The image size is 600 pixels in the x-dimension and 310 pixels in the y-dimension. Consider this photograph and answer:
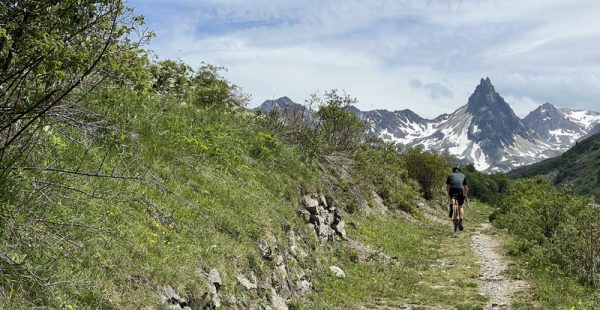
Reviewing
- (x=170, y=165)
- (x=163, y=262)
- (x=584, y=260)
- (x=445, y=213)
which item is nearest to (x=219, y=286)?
(x=163, y=262)

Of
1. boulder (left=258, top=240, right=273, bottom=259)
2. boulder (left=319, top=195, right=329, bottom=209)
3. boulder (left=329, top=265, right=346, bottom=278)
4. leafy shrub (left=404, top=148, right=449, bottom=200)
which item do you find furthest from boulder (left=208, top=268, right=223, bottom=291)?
leafy shrub (left=404, top=148, right=449, bottom=200)

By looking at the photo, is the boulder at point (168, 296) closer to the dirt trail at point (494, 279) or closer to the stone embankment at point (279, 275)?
the stone embankment at point (279, 275)

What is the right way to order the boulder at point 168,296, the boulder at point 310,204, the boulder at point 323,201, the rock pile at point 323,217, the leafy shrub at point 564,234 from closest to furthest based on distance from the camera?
the boulder at point 168,296 → the rock pile at point 323,217 → the boulder at point 310,204 → the leafy shrub at point 564,234 → the boulder at point 323,201

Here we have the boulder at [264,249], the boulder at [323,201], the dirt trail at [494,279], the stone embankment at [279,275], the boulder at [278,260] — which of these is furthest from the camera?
the boulder at [323,201]

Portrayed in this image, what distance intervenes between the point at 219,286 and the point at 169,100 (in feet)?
29.9

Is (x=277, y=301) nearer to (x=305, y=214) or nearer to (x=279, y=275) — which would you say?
(x=279, y=275)

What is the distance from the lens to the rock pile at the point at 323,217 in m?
16.3

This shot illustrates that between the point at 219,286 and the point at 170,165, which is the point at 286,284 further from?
the point at 170,165

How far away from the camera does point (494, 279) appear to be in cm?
1546

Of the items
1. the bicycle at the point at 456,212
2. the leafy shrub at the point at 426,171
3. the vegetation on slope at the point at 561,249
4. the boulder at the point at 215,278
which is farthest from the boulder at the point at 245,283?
the leafy shrub at the point at 426,171

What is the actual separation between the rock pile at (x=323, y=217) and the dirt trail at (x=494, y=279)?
4.98 meters

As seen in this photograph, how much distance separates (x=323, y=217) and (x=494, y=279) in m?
5.71

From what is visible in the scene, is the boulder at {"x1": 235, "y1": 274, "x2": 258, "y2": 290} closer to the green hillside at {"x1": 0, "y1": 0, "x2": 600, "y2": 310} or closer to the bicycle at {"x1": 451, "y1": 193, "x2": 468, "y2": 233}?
the green hillside at {"x1": 0, "y1": 0, "x2": 600, "y2": 310}

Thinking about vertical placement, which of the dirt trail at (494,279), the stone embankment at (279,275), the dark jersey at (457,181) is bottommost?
the dirt trail at (494,279)
